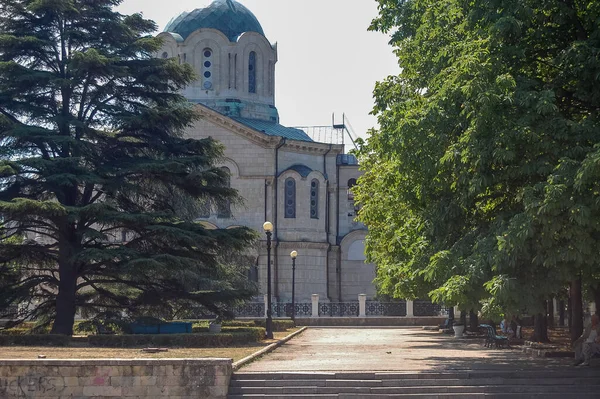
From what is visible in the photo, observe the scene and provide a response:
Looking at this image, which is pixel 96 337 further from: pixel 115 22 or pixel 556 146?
pixel 556 146

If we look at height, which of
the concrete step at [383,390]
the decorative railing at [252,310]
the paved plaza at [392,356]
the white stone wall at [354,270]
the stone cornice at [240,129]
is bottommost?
the concrete step at [383,390]

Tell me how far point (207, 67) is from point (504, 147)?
134 ft

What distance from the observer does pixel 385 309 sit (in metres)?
48.6

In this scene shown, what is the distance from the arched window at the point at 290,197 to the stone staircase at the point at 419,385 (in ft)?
117

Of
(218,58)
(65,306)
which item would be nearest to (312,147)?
(218,58)

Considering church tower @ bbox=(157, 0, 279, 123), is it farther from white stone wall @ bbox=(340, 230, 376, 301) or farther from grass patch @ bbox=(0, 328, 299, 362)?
grass patch @ bbox=(0, 328, 299, 362)

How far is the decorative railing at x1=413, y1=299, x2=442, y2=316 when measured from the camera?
162 ft

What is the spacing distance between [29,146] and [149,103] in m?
4.03

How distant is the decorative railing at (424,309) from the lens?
4931 cm

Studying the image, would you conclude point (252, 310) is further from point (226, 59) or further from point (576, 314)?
point (576, 314)

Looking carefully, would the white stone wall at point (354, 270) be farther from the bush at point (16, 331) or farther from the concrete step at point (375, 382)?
the concrete step at point (375, 382)

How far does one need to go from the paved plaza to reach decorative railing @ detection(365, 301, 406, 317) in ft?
46.1

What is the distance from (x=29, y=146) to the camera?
98.2ft

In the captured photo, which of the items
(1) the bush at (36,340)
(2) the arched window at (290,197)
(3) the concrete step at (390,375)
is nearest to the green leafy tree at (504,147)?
(3) the concrete step at (390,375)
